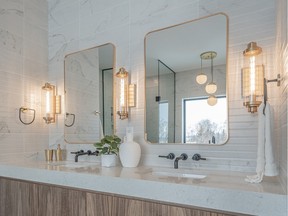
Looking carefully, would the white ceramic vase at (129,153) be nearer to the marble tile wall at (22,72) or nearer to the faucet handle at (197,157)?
the faucet handle at (197,157)

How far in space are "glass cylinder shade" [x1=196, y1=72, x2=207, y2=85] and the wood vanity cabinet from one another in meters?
0.94

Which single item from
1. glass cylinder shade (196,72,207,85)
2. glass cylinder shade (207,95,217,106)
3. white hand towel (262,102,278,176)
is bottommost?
white hand towel (262,102,278,176)

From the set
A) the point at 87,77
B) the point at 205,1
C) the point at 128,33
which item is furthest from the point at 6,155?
the point at 205,1

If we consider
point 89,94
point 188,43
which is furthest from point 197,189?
point 89,94

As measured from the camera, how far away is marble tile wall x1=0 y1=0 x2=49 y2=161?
219 centimetres

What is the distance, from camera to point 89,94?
7.72ft

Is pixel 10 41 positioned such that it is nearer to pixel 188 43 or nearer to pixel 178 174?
pixel 188 43

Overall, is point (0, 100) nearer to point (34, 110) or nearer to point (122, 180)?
point (34, 110)

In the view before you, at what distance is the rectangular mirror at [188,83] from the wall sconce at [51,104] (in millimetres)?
1082

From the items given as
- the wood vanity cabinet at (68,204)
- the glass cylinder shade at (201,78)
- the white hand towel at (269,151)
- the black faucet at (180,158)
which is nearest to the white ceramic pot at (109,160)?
the wood vanity cabinet at (68,204)

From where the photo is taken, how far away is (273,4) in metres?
1.53

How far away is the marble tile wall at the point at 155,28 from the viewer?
1551 millimetres

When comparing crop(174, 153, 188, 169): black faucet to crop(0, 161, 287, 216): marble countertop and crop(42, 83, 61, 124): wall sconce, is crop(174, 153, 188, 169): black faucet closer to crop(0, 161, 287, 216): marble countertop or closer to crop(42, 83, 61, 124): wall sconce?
crop(0, 161, 287, 216): marble countertop

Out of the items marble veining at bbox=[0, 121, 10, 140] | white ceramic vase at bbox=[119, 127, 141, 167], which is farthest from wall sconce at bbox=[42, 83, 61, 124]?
white ceramic vase at bbox=[119, 127, 141, 167]
